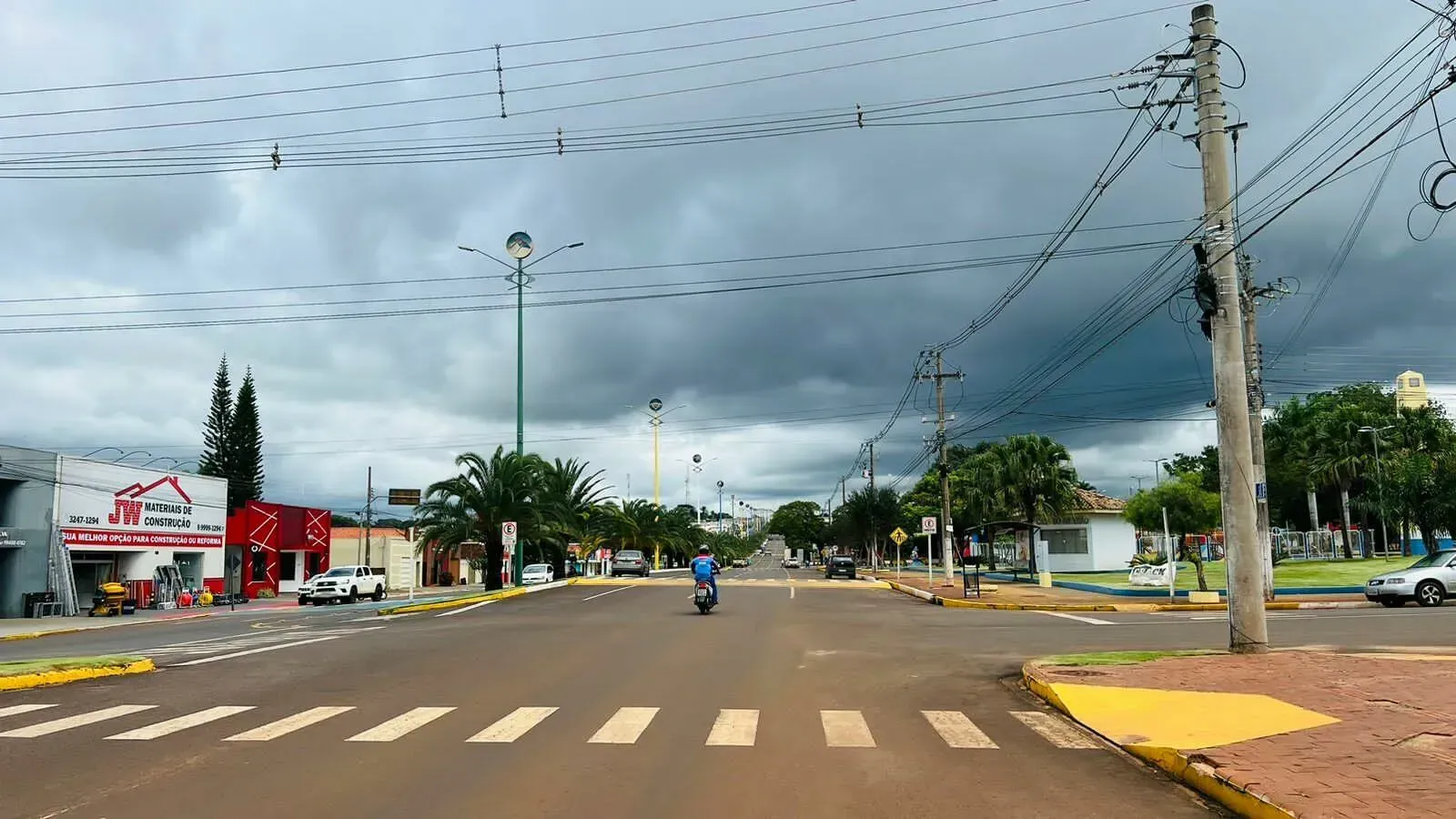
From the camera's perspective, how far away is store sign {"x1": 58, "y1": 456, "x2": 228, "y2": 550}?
3966 centimetres

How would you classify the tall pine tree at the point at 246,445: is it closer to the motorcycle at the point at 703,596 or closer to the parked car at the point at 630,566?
the parked car at the point at 630,566

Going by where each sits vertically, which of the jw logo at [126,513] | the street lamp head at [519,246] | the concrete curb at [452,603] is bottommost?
the concrete curb at [452,603]

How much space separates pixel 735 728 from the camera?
1032 cm

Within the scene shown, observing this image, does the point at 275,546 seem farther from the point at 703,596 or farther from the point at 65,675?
the point at 65,675

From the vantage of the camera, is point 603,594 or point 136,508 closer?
point 603,594

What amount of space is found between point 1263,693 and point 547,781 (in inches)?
316

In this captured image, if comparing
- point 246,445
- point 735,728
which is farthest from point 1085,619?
point 246,445

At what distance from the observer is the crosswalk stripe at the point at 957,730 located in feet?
31.6

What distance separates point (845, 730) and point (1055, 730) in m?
2.17

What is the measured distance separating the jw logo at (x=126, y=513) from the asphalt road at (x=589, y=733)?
89.5ft

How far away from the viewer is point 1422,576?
2797 centimetres

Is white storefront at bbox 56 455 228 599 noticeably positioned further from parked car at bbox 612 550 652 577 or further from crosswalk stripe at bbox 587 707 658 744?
crosswalk stripe at bbox 587 707 658 744

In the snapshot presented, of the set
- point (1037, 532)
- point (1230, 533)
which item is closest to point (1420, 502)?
point (1037, 532)

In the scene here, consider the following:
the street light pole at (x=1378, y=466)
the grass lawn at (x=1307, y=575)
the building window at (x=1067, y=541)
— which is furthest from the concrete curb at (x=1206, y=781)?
the street light pole at (x=1378, y=466)
